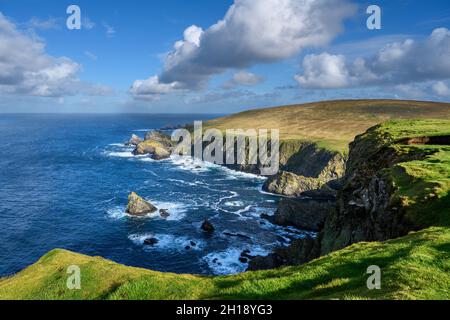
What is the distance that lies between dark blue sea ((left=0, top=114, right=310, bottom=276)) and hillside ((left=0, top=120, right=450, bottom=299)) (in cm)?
2979

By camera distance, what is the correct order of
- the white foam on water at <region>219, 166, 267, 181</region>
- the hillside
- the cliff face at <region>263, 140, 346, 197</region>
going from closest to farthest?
the hillside → the cliff face at <region>263, 140, 346, 197</region> → the white foam on water at <region>219, 166, 267, 181</region>

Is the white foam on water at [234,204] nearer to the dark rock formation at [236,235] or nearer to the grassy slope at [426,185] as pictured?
the dark rock formation at [236,235]

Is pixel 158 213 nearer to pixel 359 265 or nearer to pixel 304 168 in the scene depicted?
pixel 304 168

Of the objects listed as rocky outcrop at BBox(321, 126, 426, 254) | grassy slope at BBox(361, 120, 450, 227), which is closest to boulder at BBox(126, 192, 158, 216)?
rocky outcrop at BBox(321, 126, 426, 254)

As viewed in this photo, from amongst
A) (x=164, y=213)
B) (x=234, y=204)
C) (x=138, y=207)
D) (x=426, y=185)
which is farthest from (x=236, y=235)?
(x=426, y=185)

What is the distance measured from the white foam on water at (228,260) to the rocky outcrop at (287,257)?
141 inches

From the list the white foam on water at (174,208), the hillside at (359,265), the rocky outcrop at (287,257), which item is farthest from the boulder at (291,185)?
the hillside at (359,265)

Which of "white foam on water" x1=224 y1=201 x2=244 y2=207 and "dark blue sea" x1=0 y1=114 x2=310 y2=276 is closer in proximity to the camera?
"dark blue sea" x1=0 y1=114 x2=310 y2=276

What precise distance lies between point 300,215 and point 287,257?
24.1m

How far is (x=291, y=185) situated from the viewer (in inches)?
4168

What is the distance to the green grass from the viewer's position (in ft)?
42.4

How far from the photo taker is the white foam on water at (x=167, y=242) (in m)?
66.9

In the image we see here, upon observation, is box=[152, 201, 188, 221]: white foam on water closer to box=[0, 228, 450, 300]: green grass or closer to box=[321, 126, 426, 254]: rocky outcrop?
box=[321, 126, 426, 254]: rocky outcrop
